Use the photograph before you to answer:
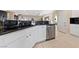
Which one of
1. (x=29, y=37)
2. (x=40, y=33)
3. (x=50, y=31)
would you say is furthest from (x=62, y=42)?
(x=29, y=37)

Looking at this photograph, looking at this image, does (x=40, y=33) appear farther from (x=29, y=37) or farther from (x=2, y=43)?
(x=2, y=43)

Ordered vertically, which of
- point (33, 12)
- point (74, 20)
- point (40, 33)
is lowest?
point (40, 33)

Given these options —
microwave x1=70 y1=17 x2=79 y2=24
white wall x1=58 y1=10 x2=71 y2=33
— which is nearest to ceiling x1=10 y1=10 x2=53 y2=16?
white wall x1=58 y1=10 x2=71 y2=33

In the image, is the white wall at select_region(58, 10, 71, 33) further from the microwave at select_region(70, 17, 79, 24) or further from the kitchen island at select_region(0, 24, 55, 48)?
the kitchen island at select_region(0, 24, 55, 48)

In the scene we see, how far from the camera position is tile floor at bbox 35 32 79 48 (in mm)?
1988

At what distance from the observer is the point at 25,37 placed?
2.11 meters

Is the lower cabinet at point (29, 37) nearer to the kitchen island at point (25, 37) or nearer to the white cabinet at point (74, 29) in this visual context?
the kitchen island at point (25, 37)

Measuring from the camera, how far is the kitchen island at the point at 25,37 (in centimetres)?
189

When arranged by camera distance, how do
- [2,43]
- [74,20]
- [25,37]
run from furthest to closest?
[25,37], [74,20], [2,43]

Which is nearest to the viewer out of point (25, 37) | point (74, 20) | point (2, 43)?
point (2, 43)

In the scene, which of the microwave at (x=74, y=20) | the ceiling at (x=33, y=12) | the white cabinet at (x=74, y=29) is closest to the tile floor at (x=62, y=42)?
the white cabinet at (x=74, y=29)

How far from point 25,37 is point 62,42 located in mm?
605

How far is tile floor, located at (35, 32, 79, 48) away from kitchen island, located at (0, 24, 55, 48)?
0.12m
